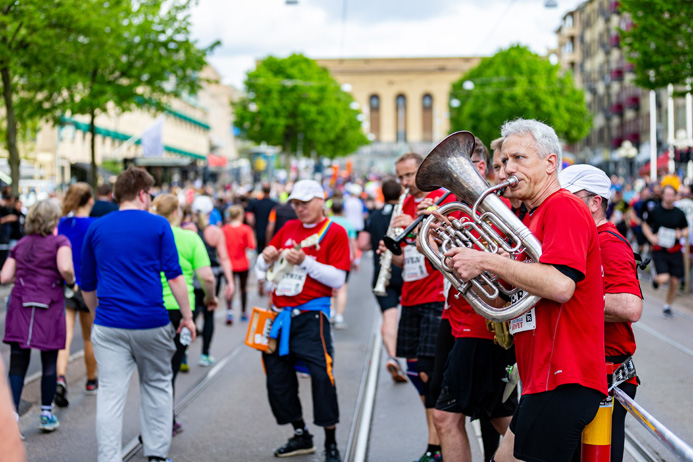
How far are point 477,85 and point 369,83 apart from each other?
205 feet

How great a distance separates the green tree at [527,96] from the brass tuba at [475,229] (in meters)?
54.5

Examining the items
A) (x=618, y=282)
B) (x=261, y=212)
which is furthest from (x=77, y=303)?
(x=261, y=212)

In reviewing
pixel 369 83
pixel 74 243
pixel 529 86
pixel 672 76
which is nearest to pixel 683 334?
pixel 672 76

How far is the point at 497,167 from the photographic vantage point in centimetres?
452

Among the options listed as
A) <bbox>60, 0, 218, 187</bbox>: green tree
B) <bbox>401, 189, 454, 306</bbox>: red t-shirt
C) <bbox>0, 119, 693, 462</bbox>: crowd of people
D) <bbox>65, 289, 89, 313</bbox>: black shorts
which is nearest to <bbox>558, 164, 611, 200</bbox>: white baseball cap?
<bbox>0, 119, 693, 462</bbox>: crowd of people

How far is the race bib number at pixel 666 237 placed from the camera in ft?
43.8

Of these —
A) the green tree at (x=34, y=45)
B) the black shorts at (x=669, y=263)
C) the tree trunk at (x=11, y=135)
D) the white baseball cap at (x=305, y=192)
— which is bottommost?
the black shorts at (x=669, y=263)

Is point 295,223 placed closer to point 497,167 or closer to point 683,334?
point 497,167

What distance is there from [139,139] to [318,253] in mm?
31177

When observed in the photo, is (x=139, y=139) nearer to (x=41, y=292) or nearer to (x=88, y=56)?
(x=88, y=56)

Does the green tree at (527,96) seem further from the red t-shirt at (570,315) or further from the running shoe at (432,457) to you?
the red t-shirt at (570,315)

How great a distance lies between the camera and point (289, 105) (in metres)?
65.6

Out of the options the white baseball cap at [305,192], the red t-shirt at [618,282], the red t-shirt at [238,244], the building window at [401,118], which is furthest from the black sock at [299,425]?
the building window at [401,118]

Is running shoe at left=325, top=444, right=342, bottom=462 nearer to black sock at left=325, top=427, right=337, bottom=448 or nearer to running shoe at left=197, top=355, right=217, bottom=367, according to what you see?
black sock at left=325, top=427, right=337, bottom=448
